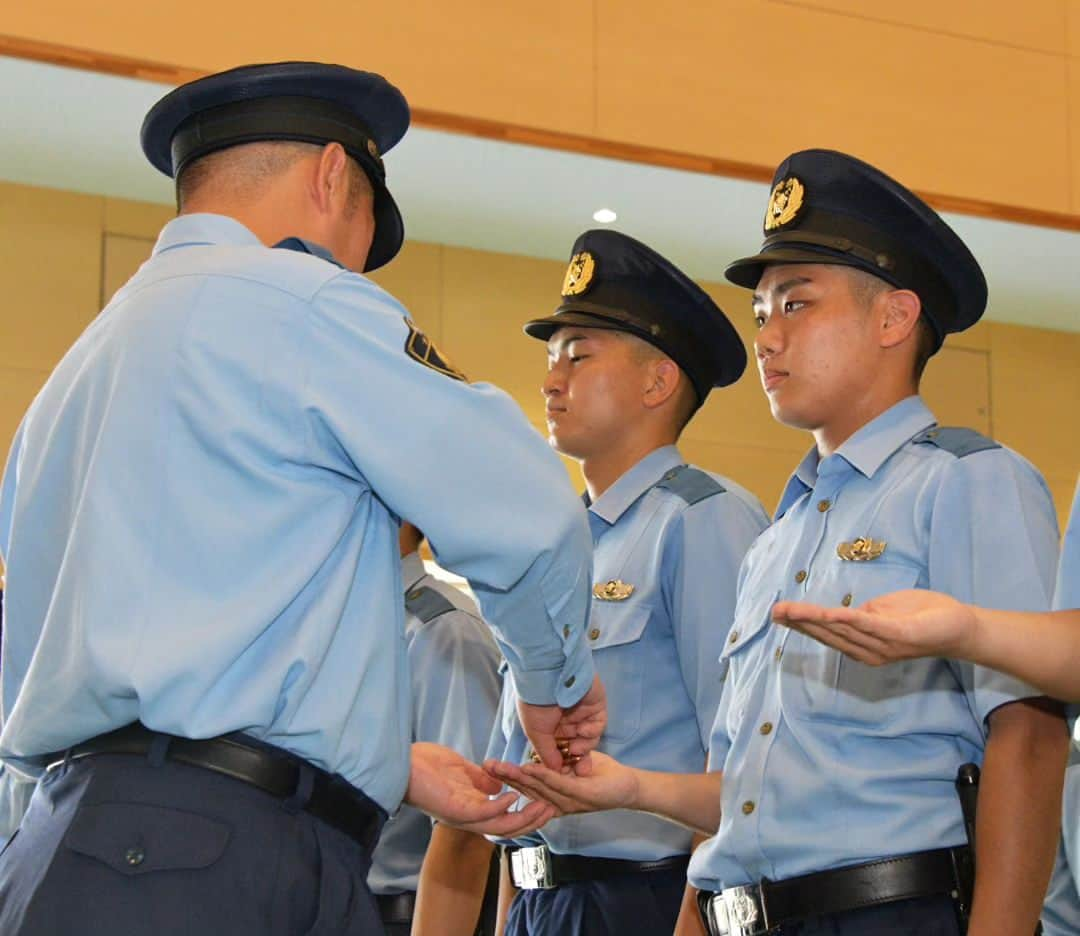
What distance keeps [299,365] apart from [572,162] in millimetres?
3350

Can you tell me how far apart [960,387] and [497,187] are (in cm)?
196

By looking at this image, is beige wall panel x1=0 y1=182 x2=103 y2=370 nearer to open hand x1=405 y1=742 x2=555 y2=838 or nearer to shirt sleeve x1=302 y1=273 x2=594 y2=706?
open hand x1=405 y1=742 x2=555 y2=838

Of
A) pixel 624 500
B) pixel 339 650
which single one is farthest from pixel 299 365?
pixel 624 500

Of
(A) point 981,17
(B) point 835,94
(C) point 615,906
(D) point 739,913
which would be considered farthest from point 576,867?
(A) point 981,17

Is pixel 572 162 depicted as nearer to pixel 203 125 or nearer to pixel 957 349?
pixel 957 349

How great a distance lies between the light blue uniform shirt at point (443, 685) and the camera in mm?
3328

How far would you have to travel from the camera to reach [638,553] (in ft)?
9.43

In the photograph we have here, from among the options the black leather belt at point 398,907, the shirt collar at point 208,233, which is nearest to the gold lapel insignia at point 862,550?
the shirt collar at point 208,233

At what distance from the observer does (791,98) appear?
17.6 ft

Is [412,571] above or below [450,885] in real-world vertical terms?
above

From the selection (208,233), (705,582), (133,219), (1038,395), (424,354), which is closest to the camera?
(424,354)

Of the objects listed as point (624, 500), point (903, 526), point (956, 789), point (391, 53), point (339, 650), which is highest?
point (391, 53)

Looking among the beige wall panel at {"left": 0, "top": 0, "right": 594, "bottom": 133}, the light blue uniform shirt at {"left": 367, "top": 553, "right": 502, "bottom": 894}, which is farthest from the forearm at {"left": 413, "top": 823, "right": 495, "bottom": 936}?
the beige wall panel at {"left": 0, "top": 0, "right": 594, "bottom": 133}

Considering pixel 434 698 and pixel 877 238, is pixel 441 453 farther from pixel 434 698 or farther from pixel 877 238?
pixel 434 698
